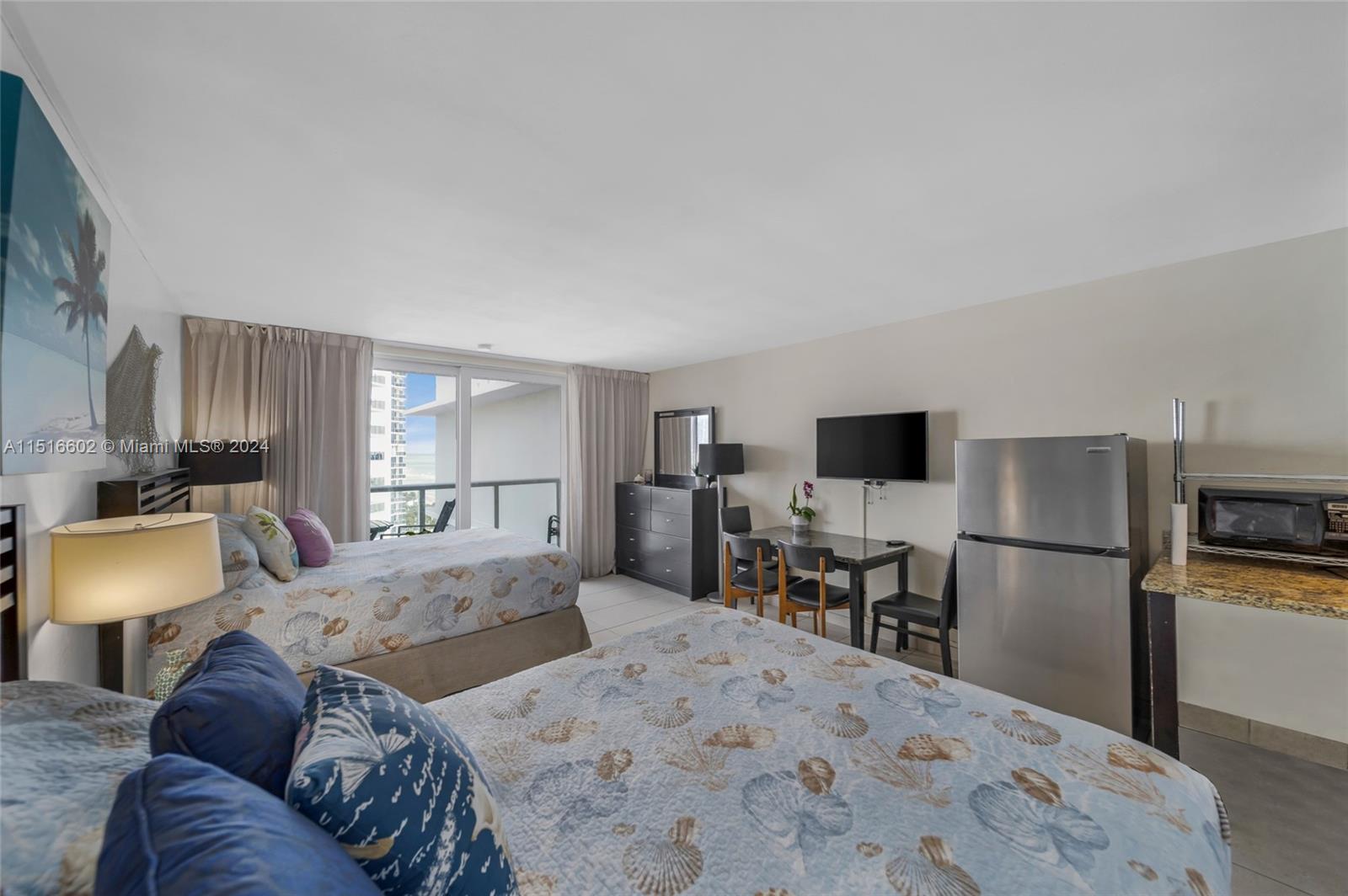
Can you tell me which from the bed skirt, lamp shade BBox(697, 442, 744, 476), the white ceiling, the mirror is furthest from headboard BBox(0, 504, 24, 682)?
the mirror

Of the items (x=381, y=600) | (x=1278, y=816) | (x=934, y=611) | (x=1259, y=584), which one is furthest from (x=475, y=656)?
(x=1278, y=816)

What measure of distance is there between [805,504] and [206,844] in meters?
4.42

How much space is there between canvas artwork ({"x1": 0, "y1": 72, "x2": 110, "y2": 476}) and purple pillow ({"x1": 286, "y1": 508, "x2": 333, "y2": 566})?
1.57 m

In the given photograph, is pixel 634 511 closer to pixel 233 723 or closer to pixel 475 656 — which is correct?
pixel 475 656

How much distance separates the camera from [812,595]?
3.51 metres

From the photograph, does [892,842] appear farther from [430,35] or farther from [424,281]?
[424,281]

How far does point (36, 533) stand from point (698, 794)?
6.10ft

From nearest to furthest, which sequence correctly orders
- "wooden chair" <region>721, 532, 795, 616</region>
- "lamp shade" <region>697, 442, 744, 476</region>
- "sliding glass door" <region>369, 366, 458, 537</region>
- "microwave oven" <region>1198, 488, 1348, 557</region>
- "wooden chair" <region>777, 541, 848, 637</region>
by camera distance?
1. "microwave oven" <region>1198, 488, 1348, 557</region>
2. "wooden chair" <region>777, 541, 848, 637</region>
3. "wooden chair" <region>721, 532, 795, 616</region>
4. "sliding glass door" <region>369, 366, 458, 537</region>
5. "lamp shade" <region>697, 442, 744, 476</region>

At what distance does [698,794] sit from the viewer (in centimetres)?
121

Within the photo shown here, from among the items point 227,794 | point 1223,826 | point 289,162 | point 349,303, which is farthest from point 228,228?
point 1223,826

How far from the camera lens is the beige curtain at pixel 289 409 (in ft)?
12.0

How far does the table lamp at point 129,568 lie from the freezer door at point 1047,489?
11.4 ft

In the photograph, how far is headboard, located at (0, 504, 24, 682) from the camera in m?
1.15

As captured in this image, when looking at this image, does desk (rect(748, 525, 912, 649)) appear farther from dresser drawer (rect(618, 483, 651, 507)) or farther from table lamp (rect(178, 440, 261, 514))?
table lamp (rect(178, 440, 261, 514))
